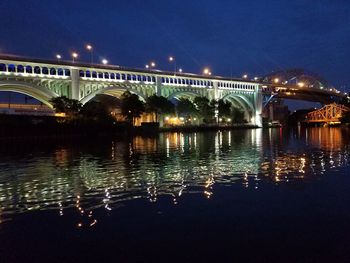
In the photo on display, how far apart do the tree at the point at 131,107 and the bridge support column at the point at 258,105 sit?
8079 centimetres

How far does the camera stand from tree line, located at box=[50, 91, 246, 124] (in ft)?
283

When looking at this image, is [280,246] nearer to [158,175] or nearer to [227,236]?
[227,236]

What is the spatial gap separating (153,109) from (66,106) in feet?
103

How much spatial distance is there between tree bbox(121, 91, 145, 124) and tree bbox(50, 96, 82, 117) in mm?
16368

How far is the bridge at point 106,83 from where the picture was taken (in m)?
84.1

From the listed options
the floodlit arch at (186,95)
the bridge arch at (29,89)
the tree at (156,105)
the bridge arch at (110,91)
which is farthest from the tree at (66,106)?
the floodlit arch at (186,95)

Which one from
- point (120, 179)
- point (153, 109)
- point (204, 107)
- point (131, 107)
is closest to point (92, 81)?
point (131, 107)

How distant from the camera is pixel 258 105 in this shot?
171m

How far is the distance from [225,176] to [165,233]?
1035 cm

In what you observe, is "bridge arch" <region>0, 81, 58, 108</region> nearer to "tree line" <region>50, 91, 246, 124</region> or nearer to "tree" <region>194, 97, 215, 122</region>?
"tree line" <region>50, 91, 246, 124</region>

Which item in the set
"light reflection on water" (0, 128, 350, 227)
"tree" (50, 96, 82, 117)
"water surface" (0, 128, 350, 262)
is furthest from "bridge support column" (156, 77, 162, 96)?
"water surface" (0, 128, 350, 262)

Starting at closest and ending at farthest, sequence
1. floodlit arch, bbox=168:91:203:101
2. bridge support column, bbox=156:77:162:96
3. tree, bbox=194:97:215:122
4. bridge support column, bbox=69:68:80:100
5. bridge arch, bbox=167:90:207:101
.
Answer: bridge support column, bbox=69:68:80:100, bridge support column, bbox=156:77:162:96, bridge arch, bbox=167:90:207:101, floodlit arch, bbox=168:91:203:101, tree, bbox=194:97:215:122

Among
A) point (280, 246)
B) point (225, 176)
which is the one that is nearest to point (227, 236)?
point (280, 246)

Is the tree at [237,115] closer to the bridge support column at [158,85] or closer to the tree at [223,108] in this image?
the tree at [223,108]
